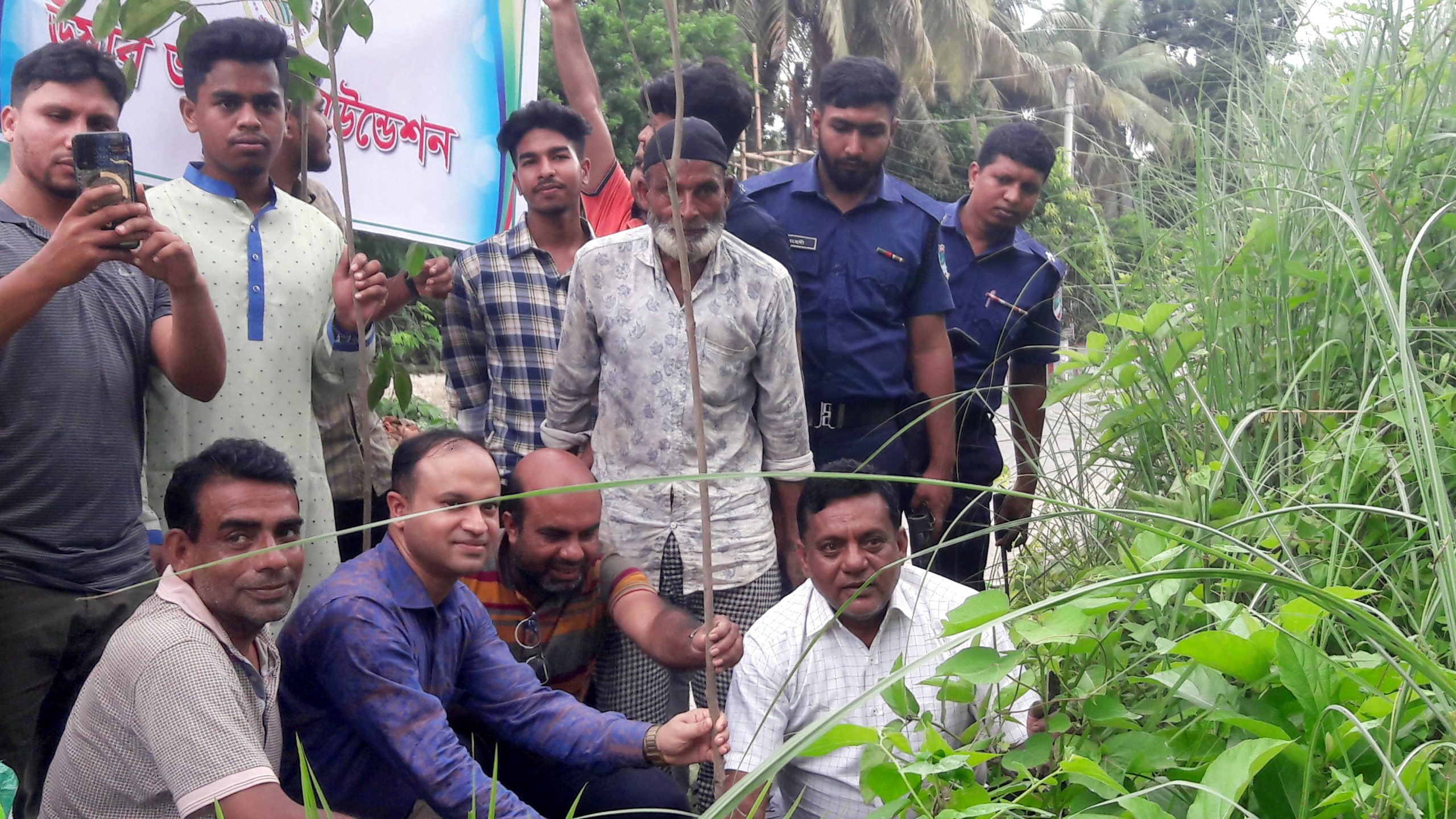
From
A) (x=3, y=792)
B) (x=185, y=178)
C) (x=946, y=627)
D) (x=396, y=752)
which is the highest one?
(x=185, y=178)

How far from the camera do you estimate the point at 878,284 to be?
340 centimetres

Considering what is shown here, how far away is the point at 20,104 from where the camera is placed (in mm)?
2441

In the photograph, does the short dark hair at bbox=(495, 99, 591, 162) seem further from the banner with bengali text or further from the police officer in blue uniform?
the police officer in blue uniform

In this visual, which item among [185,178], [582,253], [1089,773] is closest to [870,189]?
[582,253]

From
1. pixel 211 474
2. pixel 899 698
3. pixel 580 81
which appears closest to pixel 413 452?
pixel 211 474

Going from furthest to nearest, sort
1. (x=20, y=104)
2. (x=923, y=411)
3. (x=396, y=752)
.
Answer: (x=923, y=411), (x=20, y=104), (x=396, y=752)

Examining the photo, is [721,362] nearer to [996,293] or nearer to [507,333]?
[507,333]

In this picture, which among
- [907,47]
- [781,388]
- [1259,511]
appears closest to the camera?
[1259,511]

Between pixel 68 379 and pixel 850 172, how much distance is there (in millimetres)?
1983

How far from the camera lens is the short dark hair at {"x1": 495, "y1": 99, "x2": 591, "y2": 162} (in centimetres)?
332

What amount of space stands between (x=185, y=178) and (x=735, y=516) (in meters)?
1.40

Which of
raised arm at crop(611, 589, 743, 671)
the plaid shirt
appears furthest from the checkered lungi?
the plaid shirt

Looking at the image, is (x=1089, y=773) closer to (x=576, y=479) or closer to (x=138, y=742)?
(x=138, y=742)

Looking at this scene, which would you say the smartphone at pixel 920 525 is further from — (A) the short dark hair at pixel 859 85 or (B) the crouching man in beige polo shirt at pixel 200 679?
(B) the crouching man in beige polo shirt at pixel 200 679
